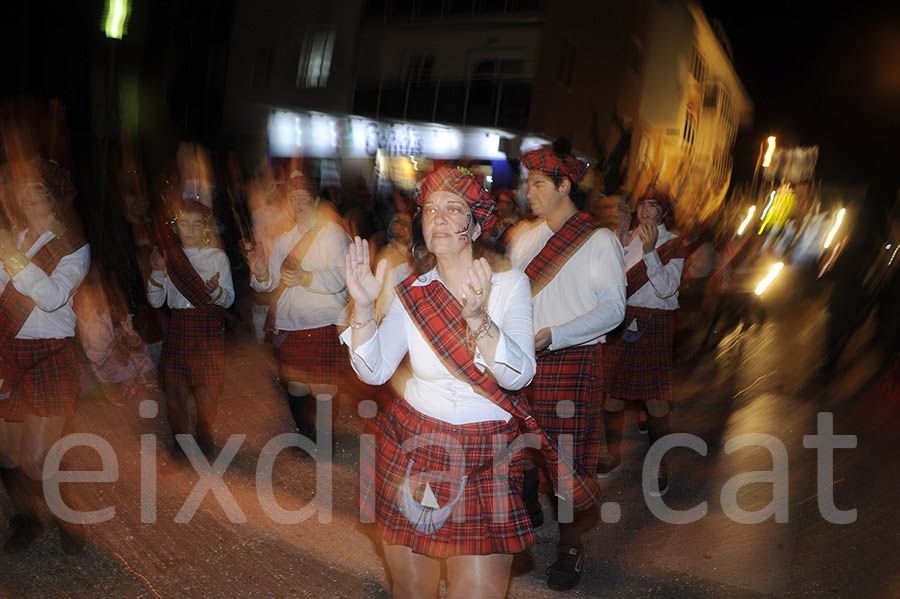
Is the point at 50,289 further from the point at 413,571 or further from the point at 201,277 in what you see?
the point at 413,571

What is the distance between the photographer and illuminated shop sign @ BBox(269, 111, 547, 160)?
28.2 feet

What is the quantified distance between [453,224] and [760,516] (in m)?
3.02

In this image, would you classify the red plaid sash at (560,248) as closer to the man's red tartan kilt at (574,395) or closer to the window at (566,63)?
the man's red tartan kilt at (574,395)

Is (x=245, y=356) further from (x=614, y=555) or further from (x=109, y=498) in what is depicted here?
(x=614, y=555)

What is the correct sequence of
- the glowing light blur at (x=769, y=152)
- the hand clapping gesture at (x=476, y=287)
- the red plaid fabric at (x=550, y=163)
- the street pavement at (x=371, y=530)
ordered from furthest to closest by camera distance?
the glowing light blur at (x=769, y=152), the street pavement at (x=371, y=530), the red plaid fabric at (x=550, y=163), the hand clapping gesture at (x=476, y=287)

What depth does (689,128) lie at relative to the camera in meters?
6.02

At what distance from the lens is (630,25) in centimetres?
758

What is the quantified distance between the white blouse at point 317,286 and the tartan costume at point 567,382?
1.72 meters

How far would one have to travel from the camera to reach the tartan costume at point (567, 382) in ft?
9.61

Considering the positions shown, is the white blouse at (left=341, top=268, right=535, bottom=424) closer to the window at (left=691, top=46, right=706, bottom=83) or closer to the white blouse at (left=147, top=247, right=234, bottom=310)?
the white blouse at (left=147, top=247, right=234, bottom=310)

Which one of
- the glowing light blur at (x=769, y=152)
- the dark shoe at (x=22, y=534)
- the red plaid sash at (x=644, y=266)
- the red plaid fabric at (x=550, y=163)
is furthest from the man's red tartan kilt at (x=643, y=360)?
the dark shoe at (x=22, y=534)

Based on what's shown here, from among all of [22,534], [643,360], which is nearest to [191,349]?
[22,534]

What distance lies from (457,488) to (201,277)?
2.47 metres

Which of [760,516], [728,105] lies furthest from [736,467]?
[728,105]
